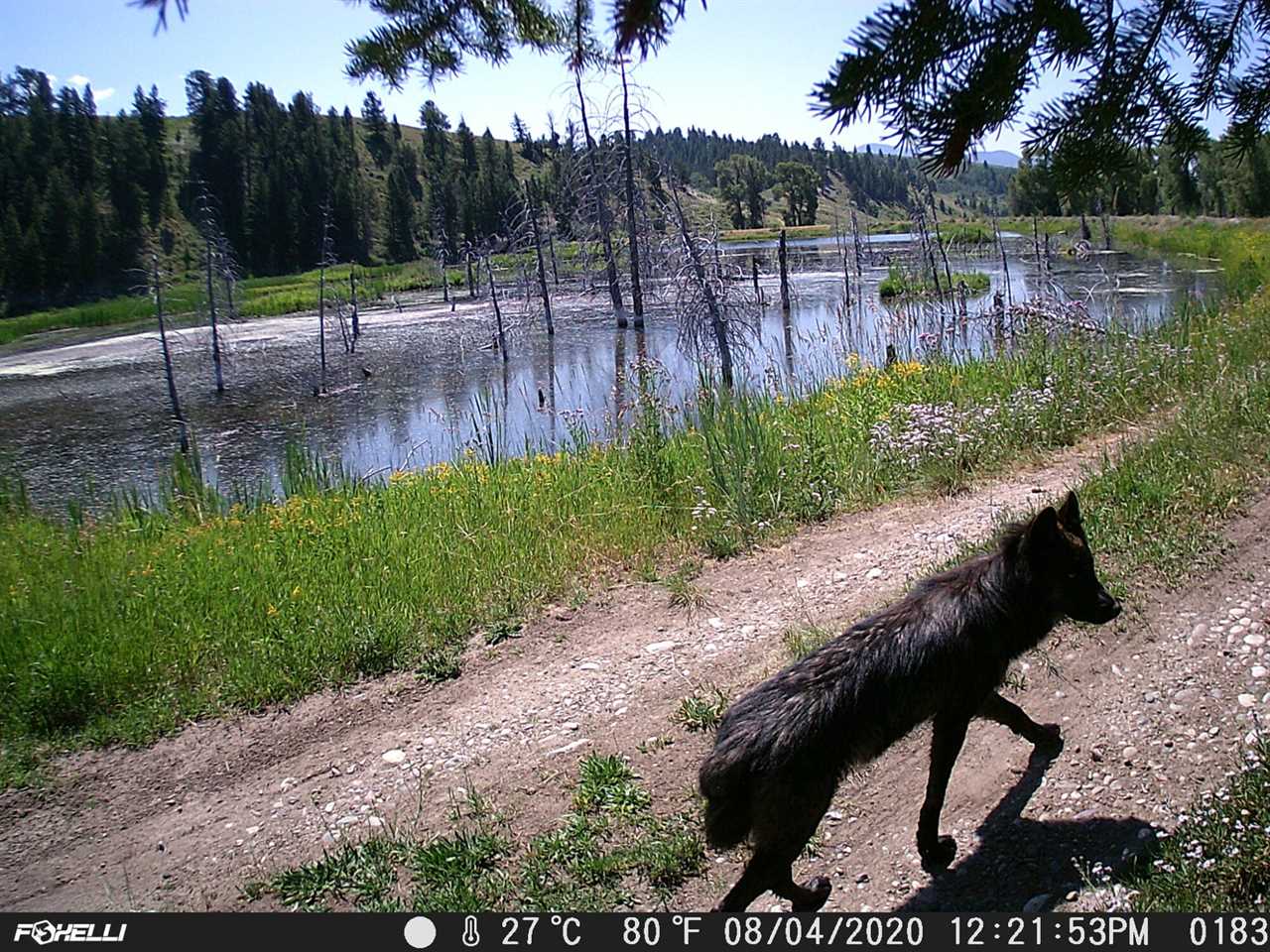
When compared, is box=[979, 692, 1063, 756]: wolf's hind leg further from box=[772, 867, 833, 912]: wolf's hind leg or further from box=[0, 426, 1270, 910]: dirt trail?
box=[772, 867, 833, 912]: wolf's hind leg

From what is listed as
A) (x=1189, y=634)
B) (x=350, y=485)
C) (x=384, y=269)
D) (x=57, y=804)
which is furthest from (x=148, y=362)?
(x=1189, y=634)

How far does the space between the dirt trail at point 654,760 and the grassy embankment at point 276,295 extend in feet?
143

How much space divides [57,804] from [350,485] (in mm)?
6877

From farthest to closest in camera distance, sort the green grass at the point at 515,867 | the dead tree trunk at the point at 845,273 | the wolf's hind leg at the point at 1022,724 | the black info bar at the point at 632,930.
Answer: the dead tree trunk at the point at 845,273 < the wolf's hind leg at the point at 1022,724 < the green grass at the point at 515,867 < the black info bar at the point at 632,930

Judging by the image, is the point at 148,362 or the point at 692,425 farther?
the point at 148,362

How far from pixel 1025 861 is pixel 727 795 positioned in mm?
1324

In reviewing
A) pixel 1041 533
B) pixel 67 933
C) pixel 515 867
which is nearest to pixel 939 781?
pixel 1041 533

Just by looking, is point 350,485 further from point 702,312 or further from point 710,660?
point 702,312

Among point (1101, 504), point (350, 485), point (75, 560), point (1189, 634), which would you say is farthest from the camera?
point (350, 485)

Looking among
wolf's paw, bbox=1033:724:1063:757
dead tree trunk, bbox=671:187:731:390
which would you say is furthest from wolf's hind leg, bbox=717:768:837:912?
dead tree trunk, bbox=671:187:731:390

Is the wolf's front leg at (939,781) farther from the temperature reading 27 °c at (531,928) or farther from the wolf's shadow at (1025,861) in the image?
the temperature reading 27 °c at (531,928)

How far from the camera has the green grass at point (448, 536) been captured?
6.30 metres

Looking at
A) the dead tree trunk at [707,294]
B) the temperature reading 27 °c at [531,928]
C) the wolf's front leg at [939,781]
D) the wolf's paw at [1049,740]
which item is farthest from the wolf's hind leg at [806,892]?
the dead tree trunk at [707,294]

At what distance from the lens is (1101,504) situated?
662cm
